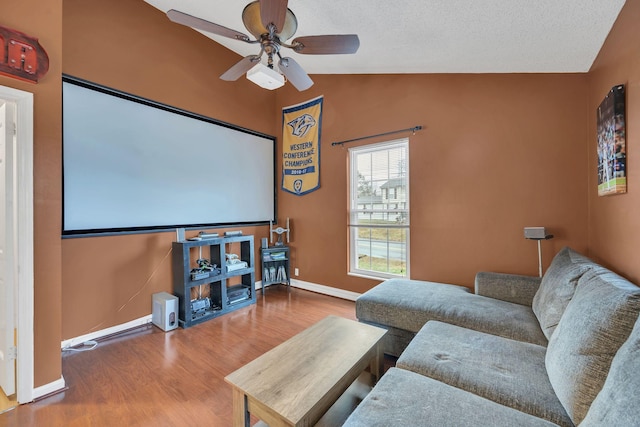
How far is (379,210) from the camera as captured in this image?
3646 millimetres

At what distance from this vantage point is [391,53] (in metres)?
2.69

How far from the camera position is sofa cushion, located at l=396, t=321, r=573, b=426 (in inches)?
46.4

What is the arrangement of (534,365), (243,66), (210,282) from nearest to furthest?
(534,365) < (243,66) < (210,282)

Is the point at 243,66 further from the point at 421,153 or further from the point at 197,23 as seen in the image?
the point at 421,153

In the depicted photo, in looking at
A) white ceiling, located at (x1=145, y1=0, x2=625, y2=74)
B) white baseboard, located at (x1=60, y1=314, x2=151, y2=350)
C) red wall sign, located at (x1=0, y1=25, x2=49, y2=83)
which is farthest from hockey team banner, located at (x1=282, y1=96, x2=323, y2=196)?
red wall sign, located at (x1=0, y1=25, x2=49, y2=83)

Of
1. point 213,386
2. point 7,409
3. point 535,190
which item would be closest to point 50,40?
point 7,409

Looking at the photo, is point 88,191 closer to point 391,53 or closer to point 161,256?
point 161,256

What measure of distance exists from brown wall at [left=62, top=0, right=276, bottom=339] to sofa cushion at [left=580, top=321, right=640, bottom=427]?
11.9 feet

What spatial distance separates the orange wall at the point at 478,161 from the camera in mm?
2490

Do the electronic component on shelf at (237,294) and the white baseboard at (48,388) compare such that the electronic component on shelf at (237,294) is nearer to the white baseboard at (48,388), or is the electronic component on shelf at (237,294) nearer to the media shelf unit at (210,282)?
the media shelf unit at (210,282)

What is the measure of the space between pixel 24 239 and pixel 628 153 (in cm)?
382

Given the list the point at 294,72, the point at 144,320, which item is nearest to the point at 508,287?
the point at 294,72

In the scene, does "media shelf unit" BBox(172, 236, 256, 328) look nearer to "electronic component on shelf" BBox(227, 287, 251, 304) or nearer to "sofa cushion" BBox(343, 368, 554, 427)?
"electronic component on shelf" BBox(227, 287, 251, 304)

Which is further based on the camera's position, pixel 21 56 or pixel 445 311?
pixel 445 311
